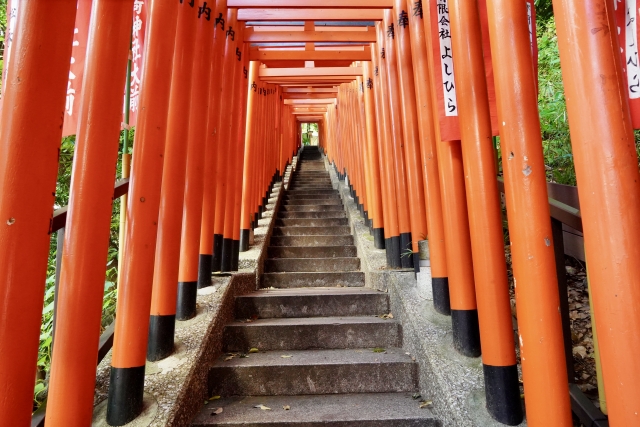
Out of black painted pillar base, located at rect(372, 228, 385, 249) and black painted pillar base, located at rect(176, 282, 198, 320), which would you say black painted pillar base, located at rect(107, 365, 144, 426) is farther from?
black painted pillar base, located at rect(372, 228, 385, 249)

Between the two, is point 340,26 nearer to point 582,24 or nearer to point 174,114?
point 174,114

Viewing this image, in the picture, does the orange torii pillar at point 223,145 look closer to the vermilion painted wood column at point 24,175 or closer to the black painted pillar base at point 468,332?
the black painted pillar base at point 468,332

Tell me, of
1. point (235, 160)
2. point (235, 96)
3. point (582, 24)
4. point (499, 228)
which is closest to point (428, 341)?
point (499, 228)

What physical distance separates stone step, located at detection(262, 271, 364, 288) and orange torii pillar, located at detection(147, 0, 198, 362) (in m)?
2.08

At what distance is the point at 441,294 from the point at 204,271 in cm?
202

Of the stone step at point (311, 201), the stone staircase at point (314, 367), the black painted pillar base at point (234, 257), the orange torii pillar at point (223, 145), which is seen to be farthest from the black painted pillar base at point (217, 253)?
the stone step at point (311, 201)

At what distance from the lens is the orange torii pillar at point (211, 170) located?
3.38 m

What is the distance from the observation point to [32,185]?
3.92ft

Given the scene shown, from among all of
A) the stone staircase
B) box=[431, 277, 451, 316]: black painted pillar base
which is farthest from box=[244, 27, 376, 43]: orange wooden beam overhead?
box=[431, 277, 451, 316]: black painted pillar base

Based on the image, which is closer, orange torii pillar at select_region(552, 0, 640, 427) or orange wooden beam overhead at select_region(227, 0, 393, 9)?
orange torii pillar at select_region(552, 0, 640, 427)

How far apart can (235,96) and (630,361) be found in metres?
4.25

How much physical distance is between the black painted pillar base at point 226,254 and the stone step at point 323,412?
1610 millimetres

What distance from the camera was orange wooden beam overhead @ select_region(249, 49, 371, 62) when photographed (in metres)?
5.65

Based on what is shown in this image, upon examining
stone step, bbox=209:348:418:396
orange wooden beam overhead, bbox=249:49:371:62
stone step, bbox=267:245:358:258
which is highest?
orange wooden beam overhead, bbox=249:49:371:62
